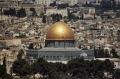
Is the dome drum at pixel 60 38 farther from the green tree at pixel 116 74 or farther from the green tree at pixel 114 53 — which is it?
the green tree at pixel 116 74

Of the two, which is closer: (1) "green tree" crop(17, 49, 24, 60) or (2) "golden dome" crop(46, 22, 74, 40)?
(1) "green tree" crop(17, 49, 24, 60)

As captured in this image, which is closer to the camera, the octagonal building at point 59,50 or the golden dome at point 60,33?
the octagonal building at point 59,50

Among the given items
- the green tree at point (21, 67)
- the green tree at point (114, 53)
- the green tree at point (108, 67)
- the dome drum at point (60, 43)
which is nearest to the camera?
the green tree at point (21, 67)

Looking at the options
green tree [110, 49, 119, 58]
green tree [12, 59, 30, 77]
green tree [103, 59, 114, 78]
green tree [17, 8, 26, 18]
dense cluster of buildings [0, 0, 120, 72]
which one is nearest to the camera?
green tree [12, 59, 30, 77]

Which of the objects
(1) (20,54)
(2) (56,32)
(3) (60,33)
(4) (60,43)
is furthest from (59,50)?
(1) (20,54)

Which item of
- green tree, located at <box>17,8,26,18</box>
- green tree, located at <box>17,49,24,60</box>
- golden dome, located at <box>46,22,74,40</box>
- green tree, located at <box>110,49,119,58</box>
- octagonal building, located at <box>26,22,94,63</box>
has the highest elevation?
golden dome, located at <box>46,22,74,40</box>

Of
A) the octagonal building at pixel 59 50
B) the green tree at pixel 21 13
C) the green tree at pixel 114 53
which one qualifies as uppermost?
the octagonal building at pixel 59 50

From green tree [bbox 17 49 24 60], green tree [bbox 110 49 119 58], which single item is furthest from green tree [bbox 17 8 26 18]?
green tree [bbox 17 49 24 60]

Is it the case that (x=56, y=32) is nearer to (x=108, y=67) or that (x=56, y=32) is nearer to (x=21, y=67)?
(x=21, y=67)

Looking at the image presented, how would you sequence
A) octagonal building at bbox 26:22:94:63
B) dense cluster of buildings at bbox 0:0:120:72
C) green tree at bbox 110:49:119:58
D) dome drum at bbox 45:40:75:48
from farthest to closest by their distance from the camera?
1. green tree at bbox 110:49:119:58
2. dome drum at bbox 45:40:75:48
3. dense cluster of buildings at bbox 0:0:120:72
4. octagonal building at bbox 26:22:94:63

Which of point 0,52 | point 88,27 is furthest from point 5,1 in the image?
point 0,52

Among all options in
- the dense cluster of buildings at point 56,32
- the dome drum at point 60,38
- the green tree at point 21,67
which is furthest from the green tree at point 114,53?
the green tree at point 21,67

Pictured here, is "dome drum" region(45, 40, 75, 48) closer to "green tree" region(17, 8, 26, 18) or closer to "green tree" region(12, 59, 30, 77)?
"green tree" region(12, 59, 30, 77)

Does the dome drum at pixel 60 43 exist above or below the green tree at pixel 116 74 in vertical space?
below
